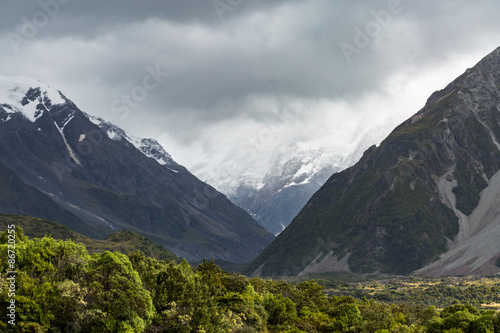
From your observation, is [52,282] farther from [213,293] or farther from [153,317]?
[213,293]

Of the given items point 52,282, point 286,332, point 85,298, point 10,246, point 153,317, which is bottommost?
point 286,332

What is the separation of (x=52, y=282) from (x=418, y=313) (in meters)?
90.2

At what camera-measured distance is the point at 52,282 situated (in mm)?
71062

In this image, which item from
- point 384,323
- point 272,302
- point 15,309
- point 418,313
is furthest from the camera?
point 418,313

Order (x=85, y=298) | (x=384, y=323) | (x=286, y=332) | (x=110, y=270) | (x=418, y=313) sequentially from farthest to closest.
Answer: (x=418, y=313) → (x=384, y=323) → (x=286, y=332) → (x=110, y=270) → (x=85, y=298)

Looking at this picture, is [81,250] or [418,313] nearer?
[81,250]

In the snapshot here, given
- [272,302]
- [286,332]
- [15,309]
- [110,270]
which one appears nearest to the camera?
[15,309]

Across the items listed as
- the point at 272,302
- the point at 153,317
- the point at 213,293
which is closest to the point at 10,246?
the point at 153,317

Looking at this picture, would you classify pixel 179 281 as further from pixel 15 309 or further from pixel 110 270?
pixel 15 309

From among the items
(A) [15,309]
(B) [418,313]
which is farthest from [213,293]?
(B) [418,313]

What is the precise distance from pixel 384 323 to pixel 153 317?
154 ft

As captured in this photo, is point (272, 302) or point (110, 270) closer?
point (110, 270)

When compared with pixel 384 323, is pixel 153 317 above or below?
above

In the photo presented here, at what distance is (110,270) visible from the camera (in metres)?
74.8
